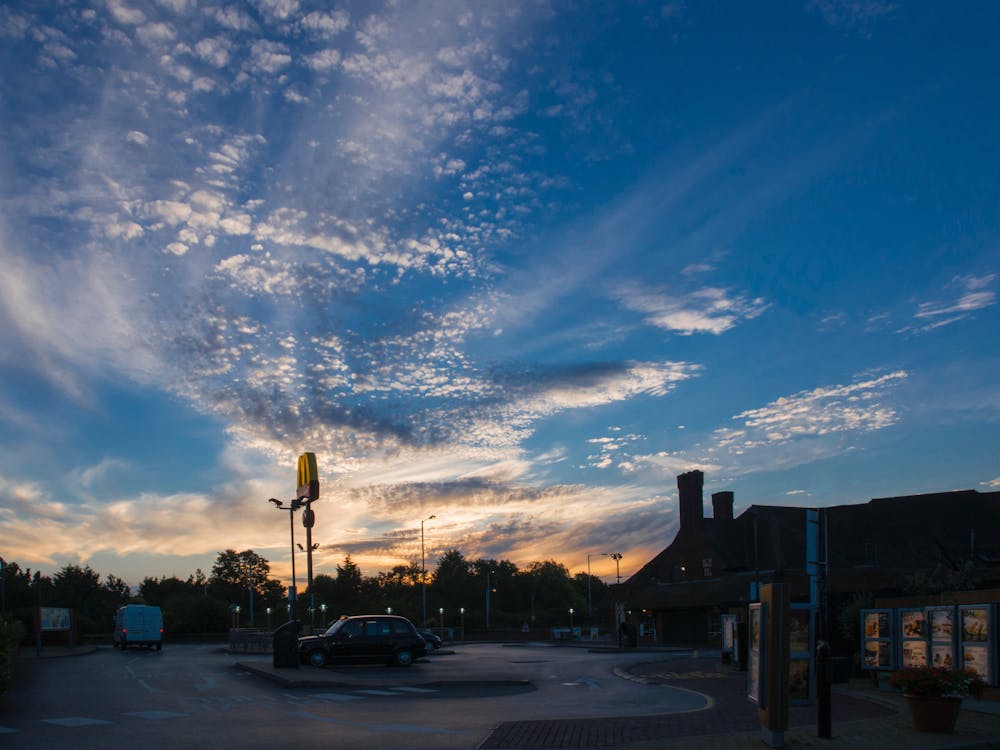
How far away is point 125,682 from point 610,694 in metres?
13.3

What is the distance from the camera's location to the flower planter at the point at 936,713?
12.9 metres

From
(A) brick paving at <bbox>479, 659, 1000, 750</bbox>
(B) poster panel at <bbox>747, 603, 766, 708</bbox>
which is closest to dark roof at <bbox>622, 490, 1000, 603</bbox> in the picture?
(A) brick paving at <bbox>479, 659, 1000, 750</bbox>

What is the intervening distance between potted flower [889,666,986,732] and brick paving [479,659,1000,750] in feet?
0.78

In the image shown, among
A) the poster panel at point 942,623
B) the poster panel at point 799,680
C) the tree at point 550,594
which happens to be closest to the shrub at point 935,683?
the poster panel at point 799,680

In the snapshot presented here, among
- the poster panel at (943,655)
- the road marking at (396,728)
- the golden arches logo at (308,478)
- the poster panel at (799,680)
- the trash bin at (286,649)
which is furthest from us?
the golden arches logo at (308,478)

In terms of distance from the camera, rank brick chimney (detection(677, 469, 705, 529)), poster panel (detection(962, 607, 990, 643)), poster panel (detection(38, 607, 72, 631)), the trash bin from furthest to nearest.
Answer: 1. brick chimney (detection(677, 469, 705, 529))
2. poster panel (detection(38, 607, 72, 631))
3. the trash bin
4. poster panel (detection(962, 607, 990, 643))

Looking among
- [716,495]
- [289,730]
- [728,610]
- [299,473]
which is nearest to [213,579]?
[716,495]

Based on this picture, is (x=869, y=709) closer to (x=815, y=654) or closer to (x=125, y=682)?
(x=815, y=654)

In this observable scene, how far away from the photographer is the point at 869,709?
1677 centimetres

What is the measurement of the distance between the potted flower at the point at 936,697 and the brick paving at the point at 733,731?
0.24 metres

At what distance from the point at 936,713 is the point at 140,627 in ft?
159

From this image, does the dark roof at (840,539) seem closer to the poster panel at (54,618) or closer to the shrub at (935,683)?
the poster panel at (54,618)

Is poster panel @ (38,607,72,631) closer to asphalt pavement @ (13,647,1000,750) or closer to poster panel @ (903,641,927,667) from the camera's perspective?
asphalt pavement @ (13,647,1000,750)

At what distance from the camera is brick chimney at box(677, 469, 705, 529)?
Answer: 72562 mm
